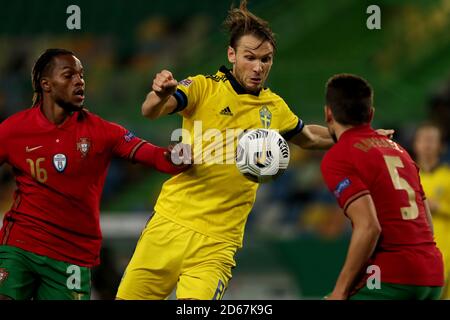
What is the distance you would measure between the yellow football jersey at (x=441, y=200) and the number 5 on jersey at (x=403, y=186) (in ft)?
10.4

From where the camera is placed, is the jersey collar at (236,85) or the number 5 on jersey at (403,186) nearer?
the number 5 on jersey at (403,186)

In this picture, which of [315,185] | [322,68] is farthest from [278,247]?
[322,68]

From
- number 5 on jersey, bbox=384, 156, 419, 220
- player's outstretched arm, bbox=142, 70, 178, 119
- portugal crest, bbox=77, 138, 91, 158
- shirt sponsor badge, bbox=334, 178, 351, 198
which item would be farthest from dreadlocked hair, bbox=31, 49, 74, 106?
number 5 on jersey, bbox=384, 156, 419, 220

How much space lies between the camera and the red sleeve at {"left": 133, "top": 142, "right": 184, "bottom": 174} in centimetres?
567

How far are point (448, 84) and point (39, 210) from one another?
9.30 m

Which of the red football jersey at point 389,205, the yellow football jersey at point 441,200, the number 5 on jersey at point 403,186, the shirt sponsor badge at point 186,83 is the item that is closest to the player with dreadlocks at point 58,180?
the shirt sponsor badge at point 186,83

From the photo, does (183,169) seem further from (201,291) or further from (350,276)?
(350,276)

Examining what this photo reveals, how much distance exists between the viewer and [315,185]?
12.8 m

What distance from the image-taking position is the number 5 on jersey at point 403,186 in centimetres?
486

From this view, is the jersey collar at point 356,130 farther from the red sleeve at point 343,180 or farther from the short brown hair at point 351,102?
the red sleeve at point 343,180

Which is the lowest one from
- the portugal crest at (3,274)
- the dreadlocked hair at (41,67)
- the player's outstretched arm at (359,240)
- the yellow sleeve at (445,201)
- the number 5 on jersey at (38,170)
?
the portugal crest at (3,274)

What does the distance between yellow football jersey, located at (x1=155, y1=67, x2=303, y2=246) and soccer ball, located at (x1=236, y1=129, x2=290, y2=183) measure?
19 centimetres

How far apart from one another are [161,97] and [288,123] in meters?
1.18

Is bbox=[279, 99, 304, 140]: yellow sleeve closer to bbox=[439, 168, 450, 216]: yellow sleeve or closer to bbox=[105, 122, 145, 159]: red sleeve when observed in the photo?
bbox=[105, 122, 145, 159]: red sleeve
